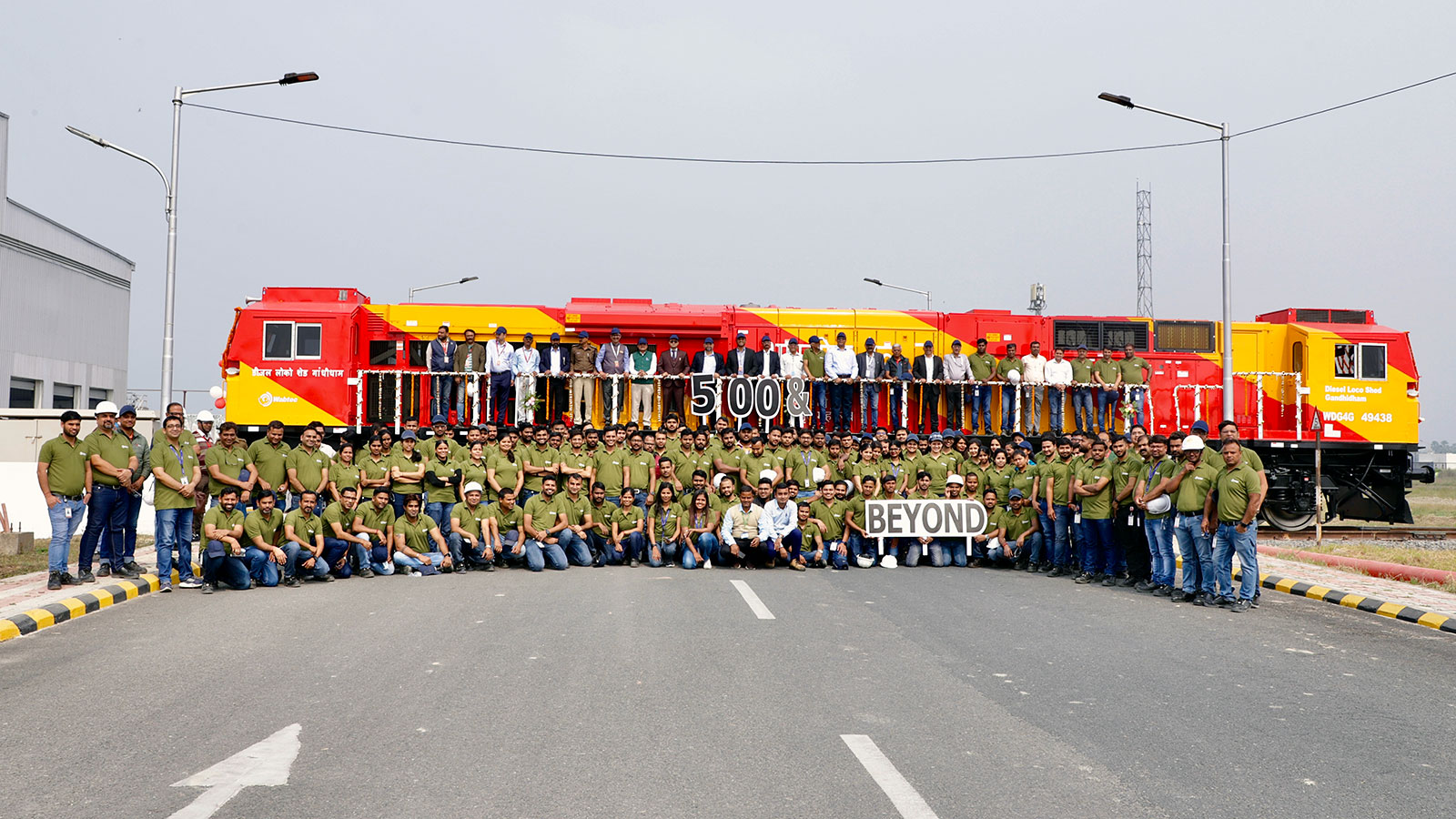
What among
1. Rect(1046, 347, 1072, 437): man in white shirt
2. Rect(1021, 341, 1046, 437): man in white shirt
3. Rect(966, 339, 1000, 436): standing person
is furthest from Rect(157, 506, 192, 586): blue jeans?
Rect(1046, 347, 1072, 437): man in white shirt

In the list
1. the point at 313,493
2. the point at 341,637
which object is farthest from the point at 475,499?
the point at 341,637

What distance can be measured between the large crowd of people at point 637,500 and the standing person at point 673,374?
0.72m

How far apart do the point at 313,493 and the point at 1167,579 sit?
1059 cm

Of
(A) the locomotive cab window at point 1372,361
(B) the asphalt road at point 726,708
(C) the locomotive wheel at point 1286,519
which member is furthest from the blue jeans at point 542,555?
(A) the locomotive cab window at point 1372,361

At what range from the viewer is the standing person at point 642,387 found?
62.2 ft

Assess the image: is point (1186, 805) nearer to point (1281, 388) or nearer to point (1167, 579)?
point (1167, 579)

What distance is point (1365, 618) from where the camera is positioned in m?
11.1

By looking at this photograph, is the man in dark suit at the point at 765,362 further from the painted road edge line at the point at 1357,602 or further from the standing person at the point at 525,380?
the painted road edge line at the point at 1357,602

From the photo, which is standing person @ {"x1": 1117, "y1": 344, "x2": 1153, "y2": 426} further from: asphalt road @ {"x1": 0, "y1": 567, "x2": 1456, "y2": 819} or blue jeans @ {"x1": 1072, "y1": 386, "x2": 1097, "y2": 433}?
asphalt road @ {"x1": 0, "y1": 567, "x2": 1456, "y2": 819}

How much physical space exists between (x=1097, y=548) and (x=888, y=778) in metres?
9.65

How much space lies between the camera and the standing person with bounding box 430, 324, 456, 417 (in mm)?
18312

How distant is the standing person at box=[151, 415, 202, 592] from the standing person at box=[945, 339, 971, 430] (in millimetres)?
12162

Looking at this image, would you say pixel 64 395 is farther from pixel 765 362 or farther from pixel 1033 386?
pixel 1033 386

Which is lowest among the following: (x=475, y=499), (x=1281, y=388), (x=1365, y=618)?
(x=1365, y=618)
